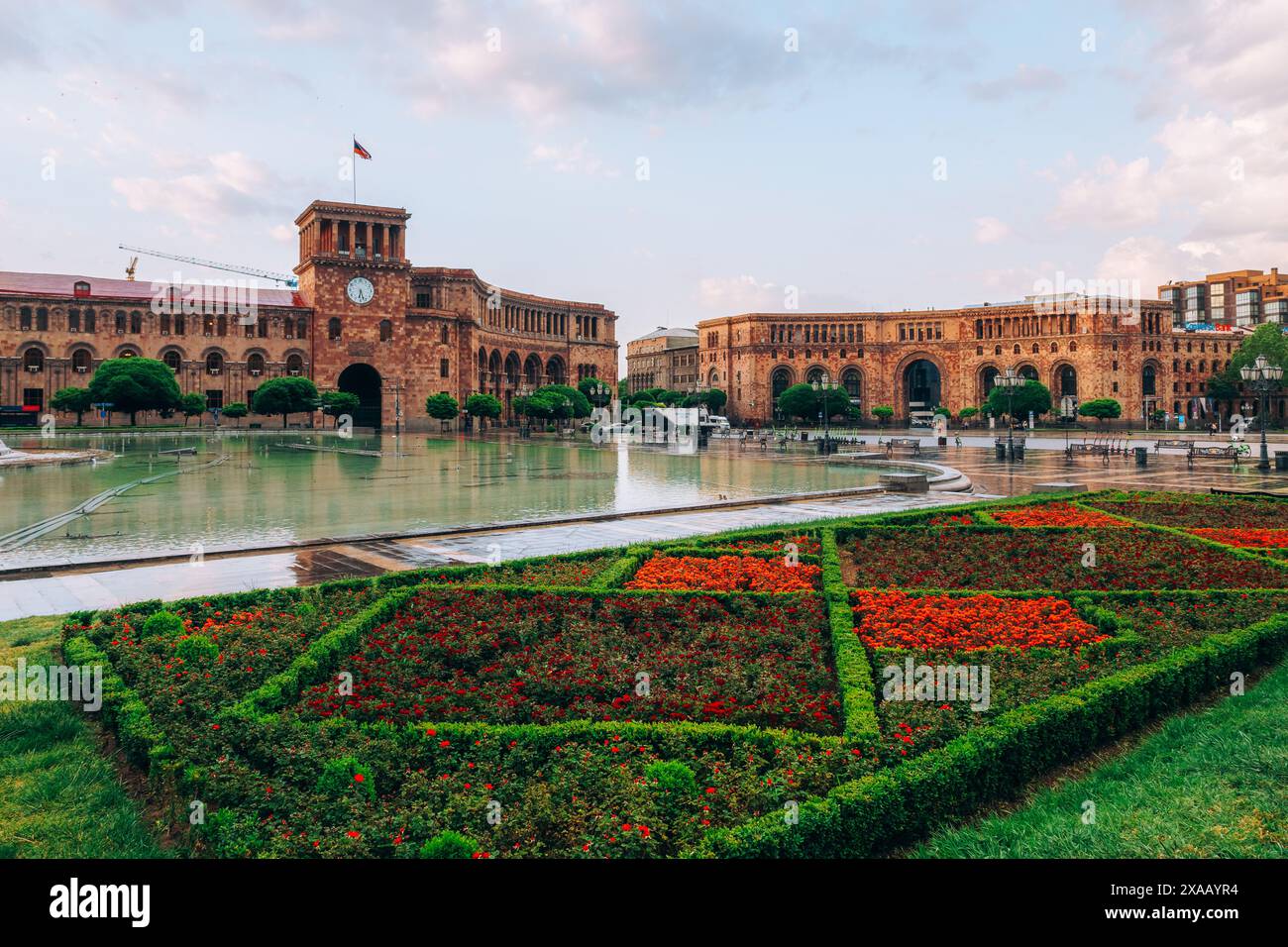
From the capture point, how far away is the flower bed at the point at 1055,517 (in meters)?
14.3

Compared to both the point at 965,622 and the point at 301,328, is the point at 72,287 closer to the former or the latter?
the point at 301,328

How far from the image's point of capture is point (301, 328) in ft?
245

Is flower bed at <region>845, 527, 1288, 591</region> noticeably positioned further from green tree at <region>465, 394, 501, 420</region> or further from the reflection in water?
green tree at <region>465, 394, 501, 420</region>

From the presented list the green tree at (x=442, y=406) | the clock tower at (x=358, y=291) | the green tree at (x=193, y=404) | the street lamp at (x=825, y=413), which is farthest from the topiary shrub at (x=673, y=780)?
the clock tower at (x=358, y=291)

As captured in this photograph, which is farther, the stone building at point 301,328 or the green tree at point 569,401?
the stone building at point 301,328

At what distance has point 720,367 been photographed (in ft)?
360

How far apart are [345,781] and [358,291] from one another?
74.8 meters

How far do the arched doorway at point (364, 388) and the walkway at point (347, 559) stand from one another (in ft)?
210

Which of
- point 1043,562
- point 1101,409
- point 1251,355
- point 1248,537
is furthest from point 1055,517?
point 1251,355

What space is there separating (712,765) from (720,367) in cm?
10629

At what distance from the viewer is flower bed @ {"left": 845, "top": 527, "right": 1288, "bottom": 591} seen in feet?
32.3

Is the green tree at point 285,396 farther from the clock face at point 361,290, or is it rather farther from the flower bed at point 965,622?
the flower bed at point 965,622
